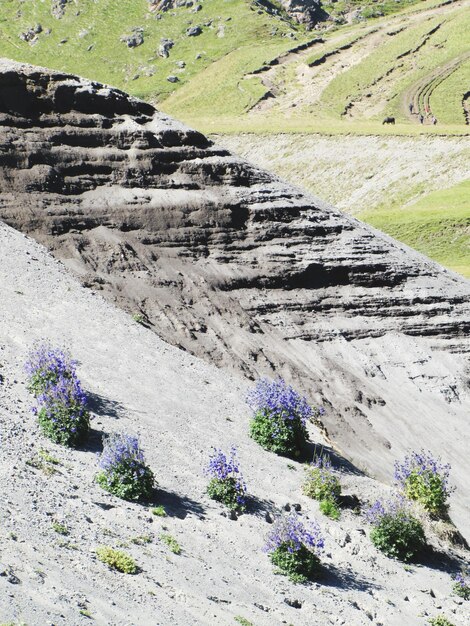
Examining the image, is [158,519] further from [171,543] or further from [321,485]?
[321,485]

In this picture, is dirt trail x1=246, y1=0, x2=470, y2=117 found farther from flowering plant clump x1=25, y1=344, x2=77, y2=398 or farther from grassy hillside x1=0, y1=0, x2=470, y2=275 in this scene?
flowering plant clump x1=25, y1=344, x2=77, y2=398

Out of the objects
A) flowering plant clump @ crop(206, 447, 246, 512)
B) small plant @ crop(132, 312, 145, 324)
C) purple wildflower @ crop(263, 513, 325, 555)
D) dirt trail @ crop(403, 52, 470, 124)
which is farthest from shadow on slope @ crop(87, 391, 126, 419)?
dirt trail @ crop(403, 52, 470, 124)

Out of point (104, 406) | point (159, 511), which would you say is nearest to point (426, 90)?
point (104, 406)

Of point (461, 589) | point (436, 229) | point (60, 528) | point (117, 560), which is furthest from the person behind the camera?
point (436, 229)

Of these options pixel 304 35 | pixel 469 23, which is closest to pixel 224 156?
pixel 469 23

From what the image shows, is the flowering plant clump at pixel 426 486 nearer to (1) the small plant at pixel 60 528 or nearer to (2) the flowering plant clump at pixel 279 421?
(2) the flowering plant clump at pixel 279 421

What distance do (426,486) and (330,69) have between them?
429 feet

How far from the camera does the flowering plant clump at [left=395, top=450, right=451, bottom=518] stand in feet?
65.7

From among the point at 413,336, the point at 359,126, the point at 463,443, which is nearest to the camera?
the point at 463,443

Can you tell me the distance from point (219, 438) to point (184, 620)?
26.5 feet

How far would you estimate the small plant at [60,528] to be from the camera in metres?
13.2

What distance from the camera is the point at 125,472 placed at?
15.6 meters

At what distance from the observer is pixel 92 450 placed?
56.0 ft

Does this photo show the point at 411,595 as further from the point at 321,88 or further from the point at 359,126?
the point at 321,88
